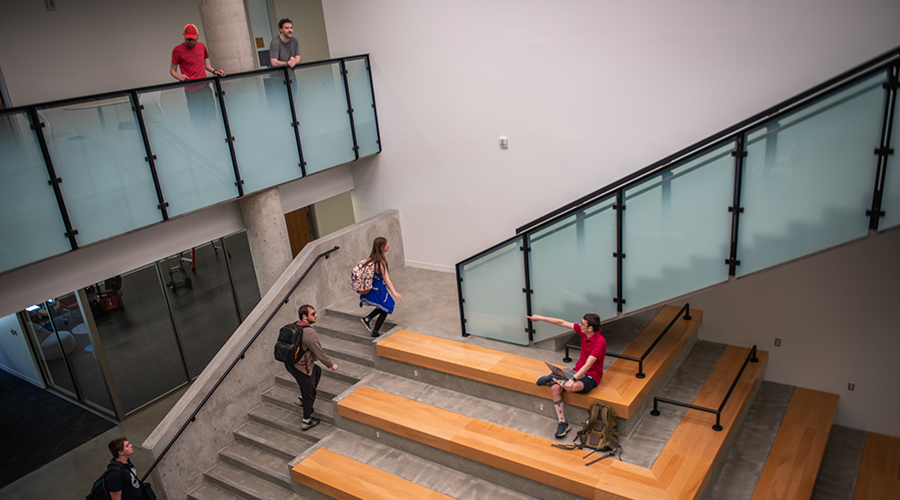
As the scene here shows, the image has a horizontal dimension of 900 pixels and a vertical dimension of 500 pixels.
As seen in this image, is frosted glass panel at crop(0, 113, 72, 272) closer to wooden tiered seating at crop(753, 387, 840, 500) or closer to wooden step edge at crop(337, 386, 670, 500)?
wooden step edge at crop(337, 386, 670, 500)

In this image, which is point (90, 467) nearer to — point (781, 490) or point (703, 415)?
point (703, 415)

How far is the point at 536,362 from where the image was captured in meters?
7.40

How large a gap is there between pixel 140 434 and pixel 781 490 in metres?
9.29

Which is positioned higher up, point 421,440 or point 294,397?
point 421,440

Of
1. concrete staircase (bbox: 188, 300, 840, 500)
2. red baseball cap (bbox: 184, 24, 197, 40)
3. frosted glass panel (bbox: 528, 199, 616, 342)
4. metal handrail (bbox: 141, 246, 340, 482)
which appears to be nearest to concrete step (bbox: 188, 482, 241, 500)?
concrete staircase (bbox: 188, 300, 840, 500)

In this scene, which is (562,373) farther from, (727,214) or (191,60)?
(191,60)

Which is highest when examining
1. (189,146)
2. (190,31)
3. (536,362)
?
(190,31)

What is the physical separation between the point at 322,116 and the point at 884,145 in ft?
25.4

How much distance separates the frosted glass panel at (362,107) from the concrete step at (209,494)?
601 cm

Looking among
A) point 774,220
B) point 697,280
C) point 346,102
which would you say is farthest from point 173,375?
point 774,220

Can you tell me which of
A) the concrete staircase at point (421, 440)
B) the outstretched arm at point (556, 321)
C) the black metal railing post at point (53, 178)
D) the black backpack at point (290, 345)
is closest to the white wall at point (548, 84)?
the outstretched arm at point (556, 321)

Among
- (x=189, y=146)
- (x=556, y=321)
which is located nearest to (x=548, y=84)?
(x=556, y=321)

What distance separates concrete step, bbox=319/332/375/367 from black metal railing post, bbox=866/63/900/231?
20.6 ft

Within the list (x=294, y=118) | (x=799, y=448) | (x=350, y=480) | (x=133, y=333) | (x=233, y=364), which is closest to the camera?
(x=350, y=480)
